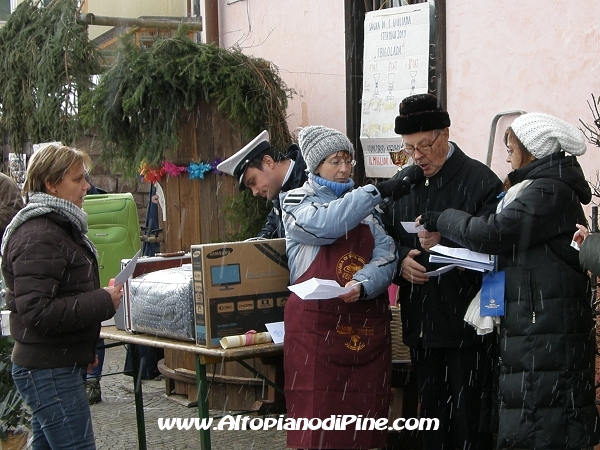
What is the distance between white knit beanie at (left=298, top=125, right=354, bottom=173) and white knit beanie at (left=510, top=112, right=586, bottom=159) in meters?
0.78

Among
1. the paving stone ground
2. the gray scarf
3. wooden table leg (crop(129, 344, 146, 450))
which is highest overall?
the gray scarf

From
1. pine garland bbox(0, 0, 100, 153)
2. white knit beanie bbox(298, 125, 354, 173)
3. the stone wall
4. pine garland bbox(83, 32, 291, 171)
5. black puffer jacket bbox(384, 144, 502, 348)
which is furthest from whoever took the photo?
the stone wall

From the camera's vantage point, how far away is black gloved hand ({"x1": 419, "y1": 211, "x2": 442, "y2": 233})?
4125 millimetres

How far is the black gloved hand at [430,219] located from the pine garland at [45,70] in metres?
7.71

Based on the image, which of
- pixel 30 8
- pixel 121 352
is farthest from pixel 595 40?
pixel 30 8

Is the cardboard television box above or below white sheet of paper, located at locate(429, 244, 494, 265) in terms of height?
below

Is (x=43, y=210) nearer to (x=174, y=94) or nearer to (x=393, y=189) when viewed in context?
(x=393, y=189)

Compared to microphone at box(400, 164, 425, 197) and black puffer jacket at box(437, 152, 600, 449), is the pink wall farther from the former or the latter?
black puffer jacket at box(437, 152, 600, 449)

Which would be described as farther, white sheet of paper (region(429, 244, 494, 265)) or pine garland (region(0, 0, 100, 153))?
pine garland (region(0, 0, 100, 153))

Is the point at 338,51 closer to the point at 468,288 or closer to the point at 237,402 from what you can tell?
the point at 237,402

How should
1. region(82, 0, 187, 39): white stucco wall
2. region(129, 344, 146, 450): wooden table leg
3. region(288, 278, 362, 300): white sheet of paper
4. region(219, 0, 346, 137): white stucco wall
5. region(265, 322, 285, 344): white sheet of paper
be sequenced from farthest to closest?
1. region(82, 0, 187, 39): white stucco wall
2. region(219, 0, 346, 137): white stucco wall
3. region(129, 344, 146, 450): wooden table leg
4. region(265, 322, 285, 344): white sheet of paper
5. region(288, 278, 362, 300): white sheet of paper

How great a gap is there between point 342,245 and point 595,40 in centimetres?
221

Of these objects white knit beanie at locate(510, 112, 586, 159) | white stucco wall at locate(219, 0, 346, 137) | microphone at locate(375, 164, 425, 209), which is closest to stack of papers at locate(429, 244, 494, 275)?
microphone at locate(375, 164, 425, 209)

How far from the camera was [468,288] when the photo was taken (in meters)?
4.32
